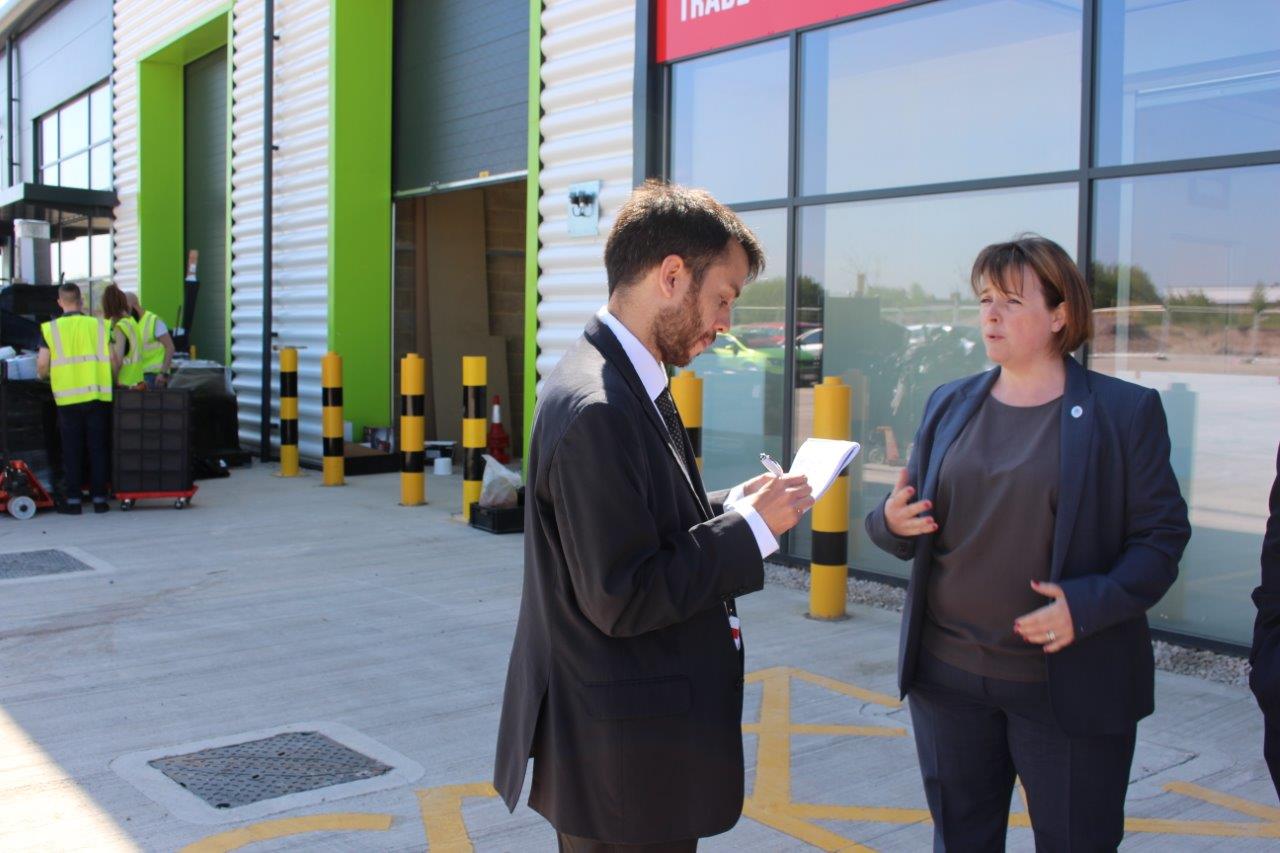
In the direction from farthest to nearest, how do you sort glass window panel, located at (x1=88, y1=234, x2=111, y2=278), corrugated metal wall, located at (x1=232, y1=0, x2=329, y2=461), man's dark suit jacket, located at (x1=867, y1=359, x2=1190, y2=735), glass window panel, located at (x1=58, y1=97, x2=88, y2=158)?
1. glass window panel, located at (x1=58, y1=97, x2=88, y2=158)
2. glass window panel, located at (x1=88, y1=234, x2=111, y2=278)
3. corrugated metal wall, located at (x1=232, y1=0, x2=329, y2=461)
4. man's dark suit jacket, located at (x1=867, y1=359, x2=1190, y2=735)

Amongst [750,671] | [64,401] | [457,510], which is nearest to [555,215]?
[457,510]

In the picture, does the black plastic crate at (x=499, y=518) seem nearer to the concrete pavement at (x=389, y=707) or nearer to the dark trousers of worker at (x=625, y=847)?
the concrete pavement at (x=389, y=707)

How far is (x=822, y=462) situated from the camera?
256cm

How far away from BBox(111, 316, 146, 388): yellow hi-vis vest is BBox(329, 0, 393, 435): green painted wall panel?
2.24 meters

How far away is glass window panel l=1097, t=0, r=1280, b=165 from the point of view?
5.25m

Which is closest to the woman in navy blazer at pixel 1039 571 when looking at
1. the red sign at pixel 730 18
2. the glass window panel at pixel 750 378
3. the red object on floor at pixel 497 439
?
the red sign at pixel 730 18

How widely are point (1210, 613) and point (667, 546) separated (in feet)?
14.4

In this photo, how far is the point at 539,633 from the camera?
Answer: 7.14ft

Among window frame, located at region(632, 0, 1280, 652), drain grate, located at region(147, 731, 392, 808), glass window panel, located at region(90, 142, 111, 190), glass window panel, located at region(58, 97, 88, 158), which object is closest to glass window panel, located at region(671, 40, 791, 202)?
window frame, located at region(632, 0, 1280, 652)

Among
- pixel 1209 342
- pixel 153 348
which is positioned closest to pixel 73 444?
pixel 153 348

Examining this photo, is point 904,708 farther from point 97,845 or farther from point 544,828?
point 97,845

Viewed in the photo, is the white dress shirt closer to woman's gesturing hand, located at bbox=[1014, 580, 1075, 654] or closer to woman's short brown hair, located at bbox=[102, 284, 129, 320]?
woman's gesturing hand, located at bbox=[1014, 580, 1075, 654]

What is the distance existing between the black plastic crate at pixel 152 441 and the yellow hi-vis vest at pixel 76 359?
0.26 metres

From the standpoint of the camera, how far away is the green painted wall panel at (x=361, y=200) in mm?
12391
